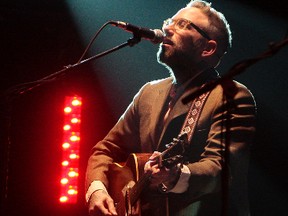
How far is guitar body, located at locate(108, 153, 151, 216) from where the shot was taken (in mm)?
3227

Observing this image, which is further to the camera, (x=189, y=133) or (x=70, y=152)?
(x=70, y=152)

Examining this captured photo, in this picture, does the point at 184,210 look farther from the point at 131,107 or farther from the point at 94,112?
the point at 94,112

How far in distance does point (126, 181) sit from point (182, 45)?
111 cm

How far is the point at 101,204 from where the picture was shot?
344cm

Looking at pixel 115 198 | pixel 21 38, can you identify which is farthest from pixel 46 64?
pixel 115 198

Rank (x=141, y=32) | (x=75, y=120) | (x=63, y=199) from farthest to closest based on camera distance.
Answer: (x=75, y=120) → (x=63, y=199) → (x=141, y=32)

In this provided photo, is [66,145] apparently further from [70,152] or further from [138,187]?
[138,187]

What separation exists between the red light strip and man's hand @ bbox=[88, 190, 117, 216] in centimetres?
188

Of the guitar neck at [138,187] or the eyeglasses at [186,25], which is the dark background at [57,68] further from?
the guitar neck at [138,187]

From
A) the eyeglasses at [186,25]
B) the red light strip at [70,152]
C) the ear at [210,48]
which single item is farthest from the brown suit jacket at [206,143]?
the red light strip at [70,152]

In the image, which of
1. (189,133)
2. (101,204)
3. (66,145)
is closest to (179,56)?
(189,133)

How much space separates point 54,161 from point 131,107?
198cm

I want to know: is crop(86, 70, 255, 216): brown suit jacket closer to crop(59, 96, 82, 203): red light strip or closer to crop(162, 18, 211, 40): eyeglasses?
crop(162, 18, 211, 40): eyeglasses

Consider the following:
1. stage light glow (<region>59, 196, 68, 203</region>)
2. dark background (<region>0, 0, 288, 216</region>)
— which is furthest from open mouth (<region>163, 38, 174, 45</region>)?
stage light glow (<region>59, 196, 68, 203</region>)
